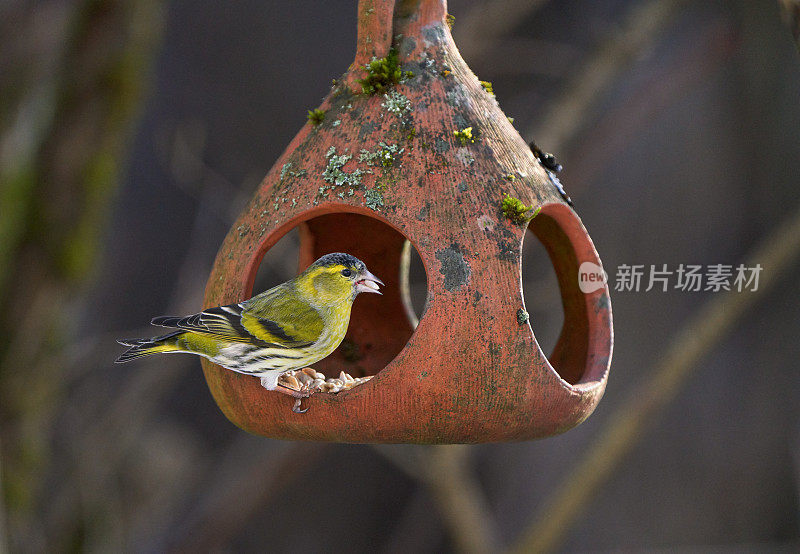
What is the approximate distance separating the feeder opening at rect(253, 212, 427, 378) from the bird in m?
0.84

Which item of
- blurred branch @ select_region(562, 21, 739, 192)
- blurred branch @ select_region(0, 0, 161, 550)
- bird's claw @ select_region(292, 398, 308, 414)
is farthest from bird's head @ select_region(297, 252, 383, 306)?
blurred branch @ select_region(562, 21, 739, 192)

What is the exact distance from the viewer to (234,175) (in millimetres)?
7539

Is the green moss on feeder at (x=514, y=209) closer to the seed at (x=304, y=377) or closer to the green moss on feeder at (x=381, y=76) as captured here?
the green moss on feeder at (x=381, y=76)

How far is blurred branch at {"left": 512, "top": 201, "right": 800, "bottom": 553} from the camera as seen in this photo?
17.8ft

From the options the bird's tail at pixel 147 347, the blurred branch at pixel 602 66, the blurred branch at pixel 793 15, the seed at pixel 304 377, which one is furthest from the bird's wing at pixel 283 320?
the blurred branch at pixel 602 66

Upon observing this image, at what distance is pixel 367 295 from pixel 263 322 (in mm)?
1198

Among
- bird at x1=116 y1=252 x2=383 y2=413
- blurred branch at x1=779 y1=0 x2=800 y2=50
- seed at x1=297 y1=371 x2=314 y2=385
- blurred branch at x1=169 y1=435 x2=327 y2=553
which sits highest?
blurred branch at x1=779 y1=0 x2=800 y2=50

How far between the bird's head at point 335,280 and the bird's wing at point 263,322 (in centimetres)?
6

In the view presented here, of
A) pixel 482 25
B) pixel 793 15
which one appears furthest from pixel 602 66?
pixel 793 15

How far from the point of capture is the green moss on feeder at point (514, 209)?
10.0 ft

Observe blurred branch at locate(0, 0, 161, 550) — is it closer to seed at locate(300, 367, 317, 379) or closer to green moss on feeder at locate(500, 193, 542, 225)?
seed at locate(300, 367, 317, 379)

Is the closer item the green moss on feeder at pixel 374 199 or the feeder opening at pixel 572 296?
the green moss on feeder at pixel 374 199

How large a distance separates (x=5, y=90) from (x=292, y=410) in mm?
3148

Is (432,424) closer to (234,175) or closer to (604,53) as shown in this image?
(604,53)
